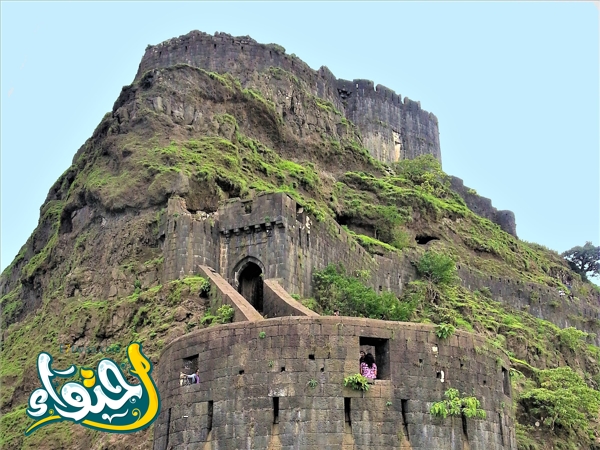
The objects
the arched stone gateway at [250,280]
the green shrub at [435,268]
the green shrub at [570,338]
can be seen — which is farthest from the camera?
the green shrub at [570,338]

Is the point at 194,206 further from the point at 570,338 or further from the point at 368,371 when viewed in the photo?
the point at 570,338

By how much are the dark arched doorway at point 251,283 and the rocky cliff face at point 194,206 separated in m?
2.41

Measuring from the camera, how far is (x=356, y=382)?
60.4ft

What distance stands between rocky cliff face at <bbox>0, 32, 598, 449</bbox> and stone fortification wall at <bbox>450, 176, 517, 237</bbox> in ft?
18.6

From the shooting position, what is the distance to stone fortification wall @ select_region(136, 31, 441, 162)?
51188 millimetres

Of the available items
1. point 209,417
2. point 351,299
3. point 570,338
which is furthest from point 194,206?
point 570,338

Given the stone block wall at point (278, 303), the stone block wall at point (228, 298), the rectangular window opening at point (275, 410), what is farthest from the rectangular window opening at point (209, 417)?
the stone block wall at point (278, 303)

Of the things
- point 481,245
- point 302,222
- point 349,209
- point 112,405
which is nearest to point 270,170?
point 349,209

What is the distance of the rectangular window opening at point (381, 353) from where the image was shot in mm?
19016

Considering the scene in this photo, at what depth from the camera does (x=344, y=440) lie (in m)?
18.0

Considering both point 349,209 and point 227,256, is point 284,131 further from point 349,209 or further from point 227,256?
point 227,256

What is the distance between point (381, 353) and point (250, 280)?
42.0 ft

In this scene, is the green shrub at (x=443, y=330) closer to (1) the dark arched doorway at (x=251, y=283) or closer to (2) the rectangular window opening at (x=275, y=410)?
(2) the rectangular window opening at (x=275, y=410)

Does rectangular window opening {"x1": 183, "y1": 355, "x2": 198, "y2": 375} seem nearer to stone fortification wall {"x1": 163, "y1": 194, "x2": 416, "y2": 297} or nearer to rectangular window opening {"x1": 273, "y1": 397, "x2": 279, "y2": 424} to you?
rectangular window opening {"x1": 273, "y1": 397, "x2": 279, "y2": 424}
